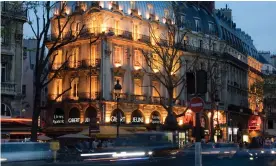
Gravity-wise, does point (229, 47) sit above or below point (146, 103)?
above

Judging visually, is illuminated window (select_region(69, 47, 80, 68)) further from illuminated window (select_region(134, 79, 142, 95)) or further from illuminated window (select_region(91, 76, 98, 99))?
illuminated window (select_region(134, 79, 142, 95))

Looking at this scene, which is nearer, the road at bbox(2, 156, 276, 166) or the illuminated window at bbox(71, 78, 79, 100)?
the road at bbox(2, 156, 276, 166)

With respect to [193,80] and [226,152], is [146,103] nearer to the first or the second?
[226,152]

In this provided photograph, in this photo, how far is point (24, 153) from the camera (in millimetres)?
11938

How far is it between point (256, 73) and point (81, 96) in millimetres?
48337

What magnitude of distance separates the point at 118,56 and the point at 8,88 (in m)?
17.1

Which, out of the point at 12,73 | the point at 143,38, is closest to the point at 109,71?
the point at 143,38

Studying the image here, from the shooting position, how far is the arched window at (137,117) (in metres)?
52.8

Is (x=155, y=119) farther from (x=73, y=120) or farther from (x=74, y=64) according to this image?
(x=74, y=64)

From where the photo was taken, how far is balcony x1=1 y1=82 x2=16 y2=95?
37.9 m

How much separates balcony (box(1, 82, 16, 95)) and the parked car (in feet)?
86.4

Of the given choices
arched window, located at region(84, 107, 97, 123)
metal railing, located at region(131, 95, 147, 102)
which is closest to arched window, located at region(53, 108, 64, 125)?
arched window, located at region(84, 107, 97, 123)

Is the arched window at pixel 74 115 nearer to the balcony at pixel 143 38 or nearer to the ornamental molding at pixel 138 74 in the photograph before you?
the ornamental molding at pixel 138 74

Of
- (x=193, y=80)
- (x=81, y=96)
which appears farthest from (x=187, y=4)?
(x=193, y=80)
